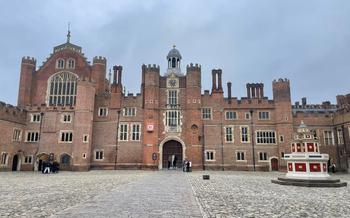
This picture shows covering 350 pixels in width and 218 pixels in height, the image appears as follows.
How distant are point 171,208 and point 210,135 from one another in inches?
1193

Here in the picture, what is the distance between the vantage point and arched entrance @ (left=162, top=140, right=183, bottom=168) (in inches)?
1545

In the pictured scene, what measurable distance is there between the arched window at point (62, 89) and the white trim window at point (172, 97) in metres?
16.1

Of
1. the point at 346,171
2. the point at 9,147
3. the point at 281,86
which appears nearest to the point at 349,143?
the point at 346,171

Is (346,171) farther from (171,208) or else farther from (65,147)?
(65,147)

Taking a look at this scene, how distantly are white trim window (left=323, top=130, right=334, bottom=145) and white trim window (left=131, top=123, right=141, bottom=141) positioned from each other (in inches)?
1105

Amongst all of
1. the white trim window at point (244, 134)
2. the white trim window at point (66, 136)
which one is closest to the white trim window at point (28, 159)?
the white trim window at point (66, 136)

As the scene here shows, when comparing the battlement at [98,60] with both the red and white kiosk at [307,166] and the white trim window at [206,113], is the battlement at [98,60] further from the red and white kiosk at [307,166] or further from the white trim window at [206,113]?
the red and white kiosk at [307,166]

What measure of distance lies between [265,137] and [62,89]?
3365 centimetres

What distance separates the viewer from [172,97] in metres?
40.5

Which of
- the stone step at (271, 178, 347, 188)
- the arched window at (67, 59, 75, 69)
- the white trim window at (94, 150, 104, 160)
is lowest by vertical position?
the stone step at (271, 178, 347, 188)

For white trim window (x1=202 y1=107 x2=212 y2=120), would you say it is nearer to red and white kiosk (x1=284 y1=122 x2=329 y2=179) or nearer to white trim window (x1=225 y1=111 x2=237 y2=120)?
white trim window (x1=225 y1=111 x2=237 y2=120)

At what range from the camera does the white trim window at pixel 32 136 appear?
3892 cm

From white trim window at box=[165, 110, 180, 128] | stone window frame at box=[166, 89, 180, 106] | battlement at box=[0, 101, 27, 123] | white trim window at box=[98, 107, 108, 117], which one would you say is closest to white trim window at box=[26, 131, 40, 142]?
battlement at box=[0, 101, 27, 123]

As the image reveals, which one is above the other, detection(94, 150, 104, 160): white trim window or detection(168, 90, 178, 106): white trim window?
detection(168, 90, 178, 106): white trim window
